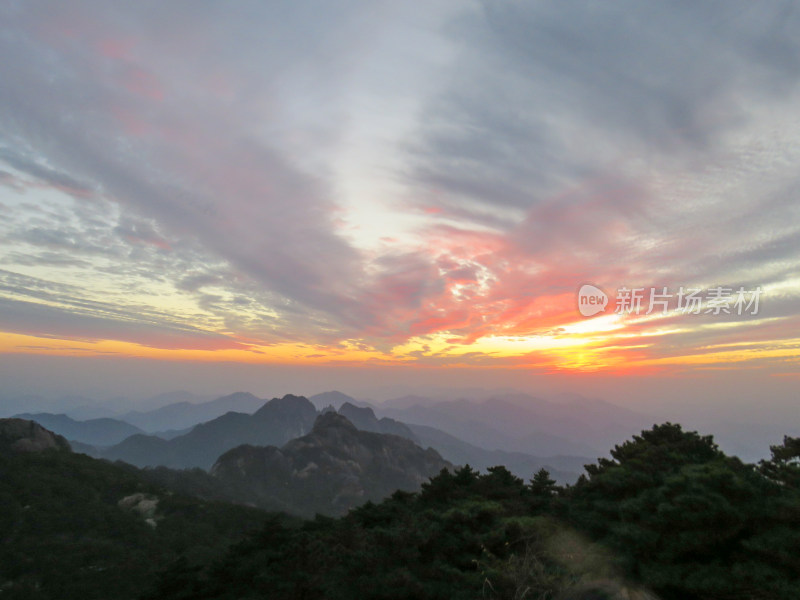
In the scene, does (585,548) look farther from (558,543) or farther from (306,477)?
(306,477)

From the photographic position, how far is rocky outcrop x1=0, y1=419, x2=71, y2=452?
261ft

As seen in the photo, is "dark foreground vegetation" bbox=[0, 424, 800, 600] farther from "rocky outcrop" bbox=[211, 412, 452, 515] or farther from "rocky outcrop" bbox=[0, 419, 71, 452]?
"rocky outcrop" bbox=[211, 412, 452, 515]

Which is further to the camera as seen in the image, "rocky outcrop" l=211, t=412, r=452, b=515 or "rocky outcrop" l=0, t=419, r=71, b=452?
"rocky outcrop" l=211, t=412, r=452, b=515

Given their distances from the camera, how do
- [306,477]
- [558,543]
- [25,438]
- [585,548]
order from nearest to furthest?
1. [585,548]
2. [558,543]
3. [25,438]
4. [306,477]

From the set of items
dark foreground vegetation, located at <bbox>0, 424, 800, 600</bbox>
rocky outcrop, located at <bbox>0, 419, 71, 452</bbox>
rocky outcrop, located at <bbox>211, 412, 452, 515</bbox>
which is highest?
dark foreground vegetation, located at <bbox>0, 424, 800, 600</bbox>

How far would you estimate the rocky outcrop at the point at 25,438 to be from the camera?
7953 cm

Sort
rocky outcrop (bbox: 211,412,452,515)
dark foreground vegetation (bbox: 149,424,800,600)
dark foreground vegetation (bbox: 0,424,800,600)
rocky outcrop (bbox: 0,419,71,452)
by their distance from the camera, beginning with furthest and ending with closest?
rocky outcrop (bbox: 211,412,452,515), rocky outcrop (bbox: 0,419,71,452), dark foreground vegetation (bbox: 0,424,800,600), dark foreground vegetation (bbox: 149,424,800,600)

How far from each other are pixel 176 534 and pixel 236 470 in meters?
139

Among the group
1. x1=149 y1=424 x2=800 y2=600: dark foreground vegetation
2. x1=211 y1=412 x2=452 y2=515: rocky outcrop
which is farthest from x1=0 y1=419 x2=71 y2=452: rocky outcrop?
x1=149 y1=424 x2=800 y2=600: dark foreground vegetation

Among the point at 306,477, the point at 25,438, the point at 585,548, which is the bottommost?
the point at 306,477

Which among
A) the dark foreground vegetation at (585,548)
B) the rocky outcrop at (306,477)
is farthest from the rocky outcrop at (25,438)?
the dark foreground vegetation at (585,548)

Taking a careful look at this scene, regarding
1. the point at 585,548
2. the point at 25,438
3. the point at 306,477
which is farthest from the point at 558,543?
the point at 306,477

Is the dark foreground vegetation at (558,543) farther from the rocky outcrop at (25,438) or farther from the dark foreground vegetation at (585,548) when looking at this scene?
the rocky outcrop at (25,438)

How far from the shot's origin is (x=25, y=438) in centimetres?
8356
